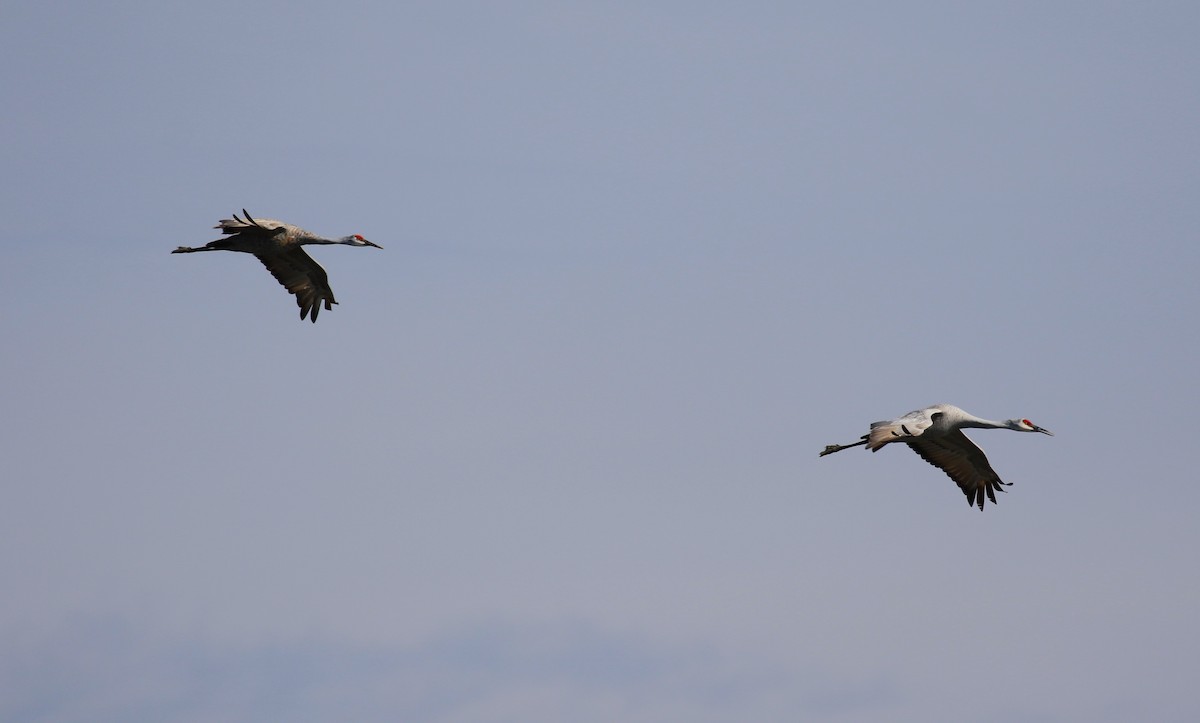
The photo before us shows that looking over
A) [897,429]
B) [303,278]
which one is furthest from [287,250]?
[897,429]

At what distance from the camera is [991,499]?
1500 inches

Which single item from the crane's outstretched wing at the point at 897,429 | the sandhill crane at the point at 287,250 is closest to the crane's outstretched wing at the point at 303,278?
the sandhill crane at the point at 287,250

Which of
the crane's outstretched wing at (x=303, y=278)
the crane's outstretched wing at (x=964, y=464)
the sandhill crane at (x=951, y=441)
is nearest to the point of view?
the sandhill crane at (x=951, y=441)

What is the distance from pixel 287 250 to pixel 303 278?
1170mm

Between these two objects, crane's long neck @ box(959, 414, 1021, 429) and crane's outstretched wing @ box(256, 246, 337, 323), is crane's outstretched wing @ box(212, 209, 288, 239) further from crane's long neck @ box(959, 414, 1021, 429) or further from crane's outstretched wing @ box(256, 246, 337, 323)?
crane's long neck @ box(959, 414, 1021, 429)

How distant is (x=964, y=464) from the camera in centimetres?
3778

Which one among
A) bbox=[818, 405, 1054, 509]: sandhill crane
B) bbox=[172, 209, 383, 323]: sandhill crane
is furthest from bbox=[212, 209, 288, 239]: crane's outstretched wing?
bbox=[818, 405, 1054, 509]: sandhill crane

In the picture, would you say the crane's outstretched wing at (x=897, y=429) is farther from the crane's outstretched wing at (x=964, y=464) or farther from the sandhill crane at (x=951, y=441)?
the crane's outstretched wing at (x=964, y=464)

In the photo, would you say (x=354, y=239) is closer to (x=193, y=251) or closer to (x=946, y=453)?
(x=193, y=251)

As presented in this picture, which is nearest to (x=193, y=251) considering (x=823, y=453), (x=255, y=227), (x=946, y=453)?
(x=255, y=227)

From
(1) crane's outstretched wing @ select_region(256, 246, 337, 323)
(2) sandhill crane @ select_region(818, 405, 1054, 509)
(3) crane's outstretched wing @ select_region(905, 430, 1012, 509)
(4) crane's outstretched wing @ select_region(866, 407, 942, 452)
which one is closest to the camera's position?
(4) crane's outstretched wing @ select_region(866, 407, 942, 452)

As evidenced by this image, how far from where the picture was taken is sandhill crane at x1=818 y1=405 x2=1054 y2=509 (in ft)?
108

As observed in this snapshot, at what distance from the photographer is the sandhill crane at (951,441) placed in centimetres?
3291

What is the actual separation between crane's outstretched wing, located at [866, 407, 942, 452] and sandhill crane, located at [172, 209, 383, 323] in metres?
13.1
